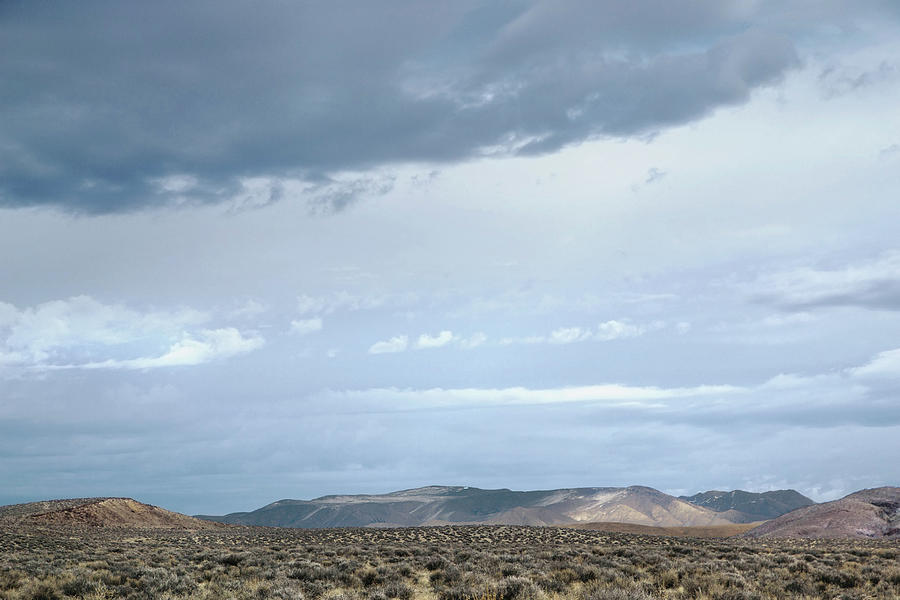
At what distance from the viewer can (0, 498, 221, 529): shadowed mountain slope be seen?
298 ft

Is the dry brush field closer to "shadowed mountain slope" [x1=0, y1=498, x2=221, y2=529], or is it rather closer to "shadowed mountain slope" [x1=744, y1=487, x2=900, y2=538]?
"shadowed mountain slope" [x1=744, y1=487, x2=900, y2=538]

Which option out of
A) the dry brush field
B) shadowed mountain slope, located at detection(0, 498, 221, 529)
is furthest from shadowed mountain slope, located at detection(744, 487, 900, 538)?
shadowed mountain slope, located at detection(0, 498, 221, 529)

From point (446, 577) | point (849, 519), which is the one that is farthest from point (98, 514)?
point (849, 519)

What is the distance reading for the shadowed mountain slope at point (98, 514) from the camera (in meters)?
90.7

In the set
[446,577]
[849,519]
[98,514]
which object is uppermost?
[446,577]

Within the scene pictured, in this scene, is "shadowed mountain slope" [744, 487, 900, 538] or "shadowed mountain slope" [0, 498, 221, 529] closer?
"shadowed mountain slope" [744, 487, 900, 538]

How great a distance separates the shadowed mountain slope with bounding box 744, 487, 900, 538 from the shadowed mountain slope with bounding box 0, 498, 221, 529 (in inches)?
3023

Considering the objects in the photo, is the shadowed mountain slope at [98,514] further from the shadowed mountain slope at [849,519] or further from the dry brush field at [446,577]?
the shadowed mountain slope at [849,519]

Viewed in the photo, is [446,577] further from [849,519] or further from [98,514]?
[98,514]

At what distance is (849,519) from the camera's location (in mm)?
76750

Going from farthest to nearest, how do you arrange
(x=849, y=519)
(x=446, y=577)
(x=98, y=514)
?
(x=98, y=514)
(x=849, y=519)
(x=446, y=577)

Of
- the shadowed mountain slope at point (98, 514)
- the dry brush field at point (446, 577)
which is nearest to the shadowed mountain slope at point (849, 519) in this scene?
the dry brush field at point (446, 577)

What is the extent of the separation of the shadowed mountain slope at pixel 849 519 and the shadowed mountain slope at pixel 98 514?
7677 cm

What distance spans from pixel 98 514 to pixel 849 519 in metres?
98.1
